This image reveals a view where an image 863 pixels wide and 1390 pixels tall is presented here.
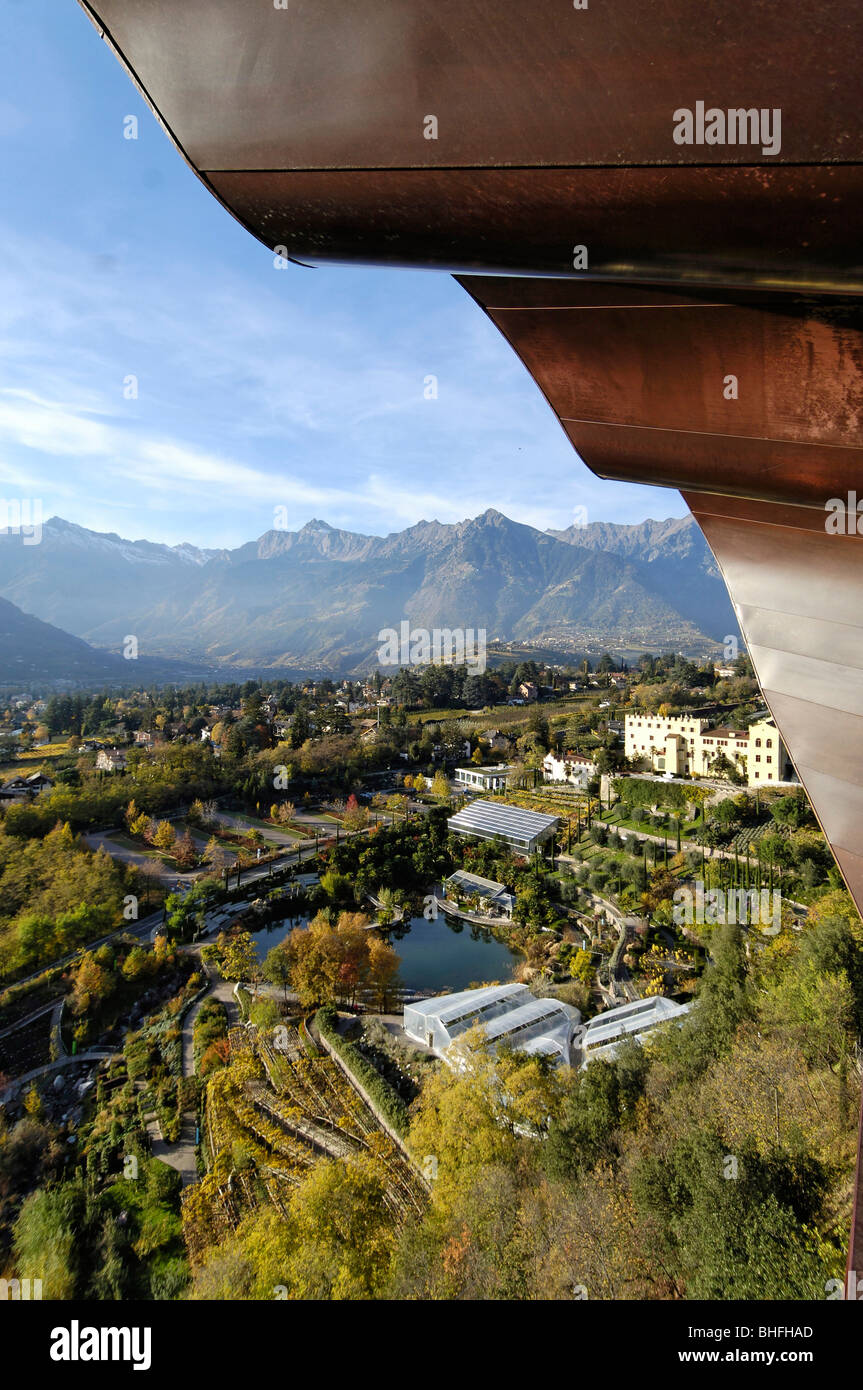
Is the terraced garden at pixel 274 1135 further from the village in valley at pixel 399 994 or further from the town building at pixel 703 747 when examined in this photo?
the town building at pixel 703 747

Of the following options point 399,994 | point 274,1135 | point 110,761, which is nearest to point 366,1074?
point 274,1135

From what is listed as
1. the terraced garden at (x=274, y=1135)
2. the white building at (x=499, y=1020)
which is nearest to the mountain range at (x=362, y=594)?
the white building at (x=499, y=1020)

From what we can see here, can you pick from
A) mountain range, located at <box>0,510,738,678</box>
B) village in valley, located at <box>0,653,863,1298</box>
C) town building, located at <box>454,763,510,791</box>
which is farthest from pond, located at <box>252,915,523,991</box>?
mountain range, located at <box>0,510,738,678</box>

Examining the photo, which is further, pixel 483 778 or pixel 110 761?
pixel 483 778

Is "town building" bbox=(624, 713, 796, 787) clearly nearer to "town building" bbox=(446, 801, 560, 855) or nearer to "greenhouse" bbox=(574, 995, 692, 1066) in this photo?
"town building" bbox=(446, 801, 560, 855)

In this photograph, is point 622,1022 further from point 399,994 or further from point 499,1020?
point 399,994
